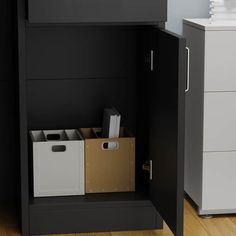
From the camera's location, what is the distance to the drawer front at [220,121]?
331 cm

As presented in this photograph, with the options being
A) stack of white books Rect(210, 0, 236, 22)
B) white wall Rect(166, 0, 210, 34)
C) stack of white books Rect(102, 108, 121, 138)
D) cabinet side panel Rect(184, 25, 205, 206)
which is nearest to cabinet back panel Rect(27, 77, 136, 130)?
stack of white books Rect(102, 108, 121, 138)

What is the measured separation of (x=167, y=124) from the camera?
2.90 m

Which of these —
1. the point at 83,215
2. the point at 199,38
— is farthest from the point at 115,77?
the point at 83,215

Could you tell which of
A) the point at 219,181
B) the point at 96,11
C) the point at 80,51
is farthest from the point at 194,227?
the point at 96,11

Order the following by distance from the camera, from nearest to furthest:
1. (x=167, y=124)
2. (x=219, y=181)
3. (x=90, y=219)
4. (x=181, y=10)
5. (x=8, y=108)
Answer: (x=167, y=124), (x=90, y=219), (x=219, y=181), (x=8, y=108), (x=181, y=10)

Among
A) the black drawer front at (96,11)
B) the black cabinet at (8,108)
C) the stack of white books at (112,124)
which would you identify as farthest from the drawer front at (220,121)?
the black cabinet at (8,108)

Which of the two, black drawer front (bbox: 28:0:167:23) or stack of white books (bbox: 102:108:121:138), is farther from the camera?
stack of white books (bbox: 102:108:121:138)

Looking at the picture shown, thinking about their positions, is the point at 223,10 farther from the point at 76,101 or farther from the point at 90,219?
the point at 90,219

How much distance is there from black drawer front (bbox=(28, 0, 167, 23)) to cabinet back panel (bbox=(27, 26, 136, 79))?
18.6 inches

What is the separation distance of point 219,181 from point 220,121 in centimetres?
27

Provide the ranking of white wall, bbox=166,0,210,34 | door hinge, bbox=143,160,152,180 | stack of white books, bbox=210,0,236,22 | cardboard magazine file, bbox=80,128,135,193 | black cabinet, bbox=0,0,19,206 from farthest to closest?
white wall, bbox=166,0,210,34
stack of white books, bbox=210,0,236,22
black cabinet, bbox=0,0,19,206
cardboard magazine file, bbox=80,128,135,193
door hinge, bbox=143,160,152,180

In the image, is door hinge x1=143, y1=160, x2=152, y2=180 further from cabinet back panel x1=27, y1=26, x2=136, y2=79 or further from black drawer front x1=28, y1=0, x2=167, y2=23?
black drawer front x1=28, y1=0, x2=167, y2=23

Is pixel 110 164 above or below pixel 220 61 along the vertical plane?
below

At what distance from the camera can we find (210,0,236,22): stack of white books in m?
3.53
